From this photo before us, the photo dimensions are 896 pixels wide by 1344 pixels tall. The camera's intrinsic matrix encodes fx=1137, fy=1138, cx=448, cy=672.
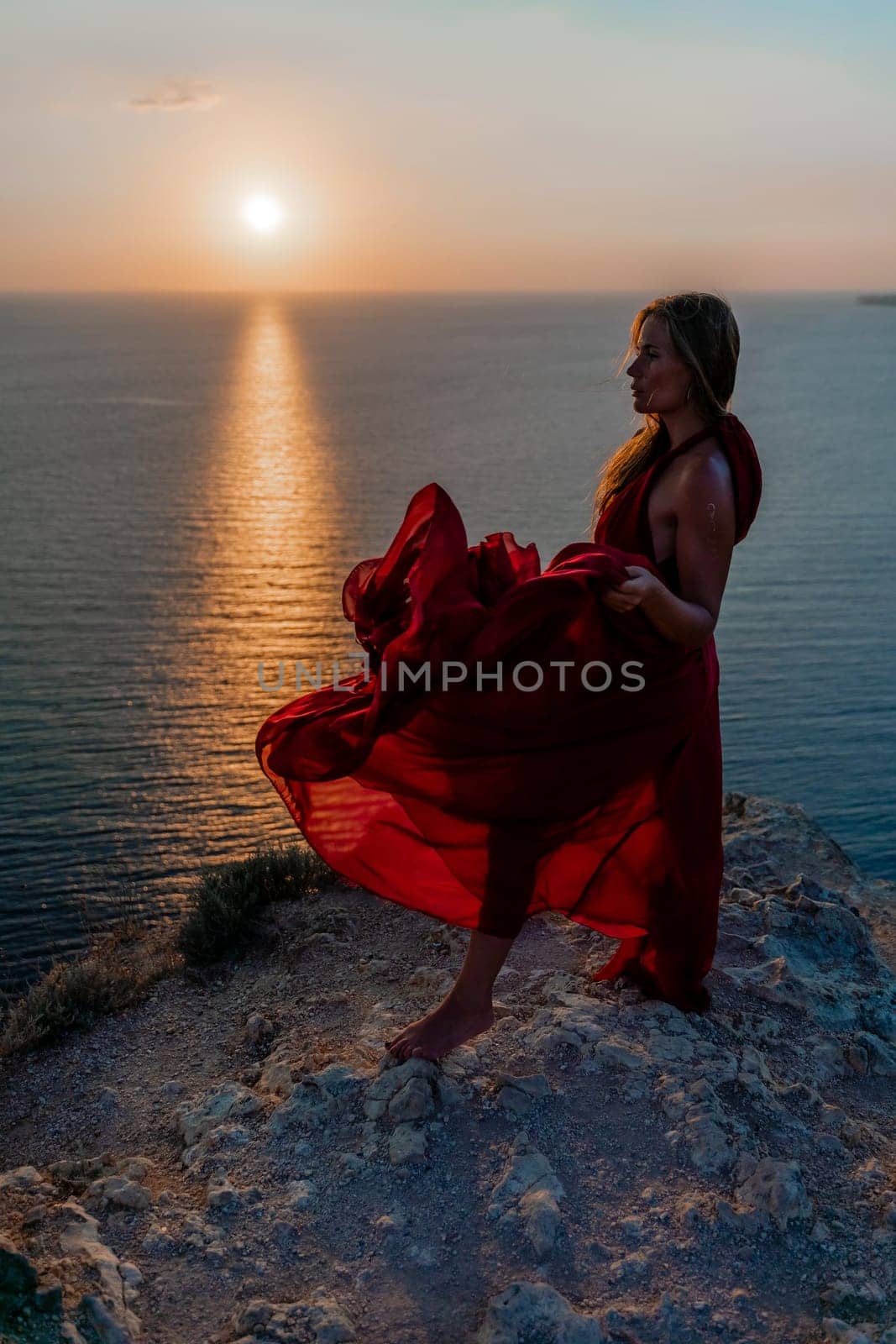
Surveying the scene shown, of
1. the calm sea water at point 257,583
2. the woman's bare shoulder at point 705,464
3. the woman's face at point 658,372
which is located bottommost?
the calm sea water at point 257,583

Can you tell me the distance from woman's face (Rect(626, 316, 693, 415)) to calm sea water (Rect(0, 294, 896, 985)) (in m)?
5.63

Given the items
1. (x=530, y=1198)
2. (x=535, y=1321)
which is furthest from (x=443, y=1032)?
(x=535, y=1321)

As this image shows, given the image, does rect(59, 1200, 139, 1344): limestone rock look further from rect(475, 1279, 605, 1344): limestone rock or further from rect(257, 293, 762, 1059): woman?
rect(257, 293, 762, 1059): woman

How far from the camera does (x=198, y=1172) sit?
141 inches

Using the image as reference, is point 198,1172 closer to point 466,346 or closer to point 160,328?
point 466,346

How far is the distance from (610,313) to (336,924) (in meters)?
122

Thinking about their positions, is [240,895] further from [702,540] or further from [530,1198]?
[702,540]

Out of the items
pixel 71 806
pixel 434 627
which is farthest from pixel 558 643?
pixel 71 806

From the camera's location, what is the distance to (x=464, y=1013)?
12.7 feet

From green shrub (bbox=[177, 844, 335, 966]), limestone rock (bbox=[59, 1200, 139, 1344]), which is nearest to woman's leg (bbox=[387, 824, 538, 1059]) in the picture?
limestone rock (bbox=[59, 1200, 139, 1344])

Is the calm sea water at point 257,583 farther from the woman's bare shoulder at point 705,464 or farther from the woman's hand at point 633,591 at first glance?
the woman's bare shoulder at point 705,464

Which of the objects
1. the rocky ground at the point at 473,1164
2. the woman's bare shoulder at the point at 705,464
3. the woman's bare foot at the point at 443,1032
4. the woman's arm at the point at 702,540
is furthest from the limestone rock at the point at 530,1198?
the woman's bare shoulder at the point at 705,464

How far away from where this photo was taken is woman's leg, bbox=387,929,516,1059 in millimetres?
3795

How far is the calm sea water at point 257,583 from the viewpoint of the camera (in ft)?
31.4
